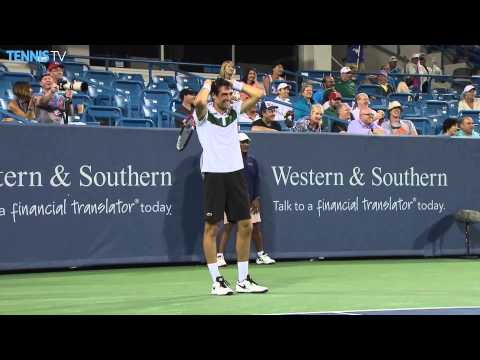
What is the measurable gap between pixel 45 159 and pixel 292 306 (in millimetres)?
4775

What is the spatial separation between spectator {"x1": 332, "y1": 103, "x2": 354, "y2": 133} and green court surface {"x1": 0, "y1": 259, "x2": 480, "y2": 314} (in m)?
3.13

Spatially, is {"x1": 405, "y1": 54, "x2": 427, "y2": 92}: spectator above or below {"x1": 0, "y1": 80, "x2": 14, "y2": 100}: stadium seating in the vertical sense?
above

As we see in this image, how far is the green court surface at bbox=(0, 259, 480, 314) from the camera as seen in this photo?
23.8 ft

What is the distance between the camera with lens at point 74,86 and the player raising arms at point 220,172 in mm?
6468

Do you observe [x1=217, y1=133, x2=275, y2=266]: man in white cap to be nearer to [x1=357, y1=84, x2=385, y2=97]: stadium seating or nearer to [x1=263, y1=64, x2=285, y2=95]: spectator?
[x1=263, y1=64, x2=285, y2=95]: spectator

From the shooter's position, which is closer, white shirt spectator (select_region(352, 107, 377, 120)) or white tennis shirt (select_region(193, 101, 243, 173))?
white tennis shirt (select_region(193, 101, 243, 173))

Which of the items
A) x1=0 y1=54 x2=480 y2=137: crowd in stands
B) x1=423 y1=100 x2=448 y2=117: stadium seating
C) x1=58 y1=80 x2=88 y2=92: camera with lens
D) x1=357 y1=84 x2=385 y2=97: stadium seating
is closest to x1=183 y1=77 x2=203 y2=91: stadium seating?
x1=0 y1=54 x2=480 y2=137: crowd in stands

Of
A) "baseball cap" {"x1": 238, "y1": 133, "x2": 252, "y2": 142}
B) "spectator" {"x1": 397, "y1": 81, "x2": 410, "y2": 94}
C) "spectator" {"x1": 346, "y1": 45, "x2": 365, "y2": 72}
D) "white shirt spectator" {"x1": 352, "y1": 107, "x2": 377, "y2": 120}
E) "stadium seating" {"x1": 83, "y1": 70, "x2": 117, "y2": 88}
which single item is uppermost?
"spectator" {"x1": 346, "y1": 45, "x2": 365, "y2": 72}

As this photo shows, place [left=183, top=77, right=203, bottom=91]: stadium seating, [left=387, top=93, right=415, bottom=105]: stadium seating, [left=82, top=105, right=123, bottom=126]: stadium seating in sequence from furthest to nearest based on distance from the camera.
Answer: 1. [left=387, top=93, right=415, bottom=105]: stadium seating
2. [left=183, top=77, right=203, bottom=91]: stadium seating
3. [left=82, top=105, right=123, bottom=126]: stadium seating

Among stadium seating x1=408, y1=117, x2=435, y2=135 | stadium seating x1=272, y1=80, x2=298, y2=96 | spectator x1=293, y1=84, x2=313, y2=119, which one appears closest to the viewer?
spectator x1=293, y1=84, x2=313, y2=119

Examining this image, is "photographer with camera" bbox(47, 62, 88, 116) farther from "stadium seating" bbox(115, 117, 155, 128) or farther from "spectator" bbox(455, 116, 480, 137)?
"spectator" bbox(455, 116, 480, 137)

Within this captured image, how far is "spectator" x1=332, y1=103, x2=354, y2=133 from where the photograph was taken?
14.4m

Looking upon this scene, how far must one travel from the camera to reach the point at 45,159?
10648 mm

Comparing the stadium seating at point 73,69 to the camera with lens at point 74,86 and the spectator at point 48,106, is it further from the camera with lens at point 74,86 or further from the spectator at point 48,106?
the spectator at point 48,106
